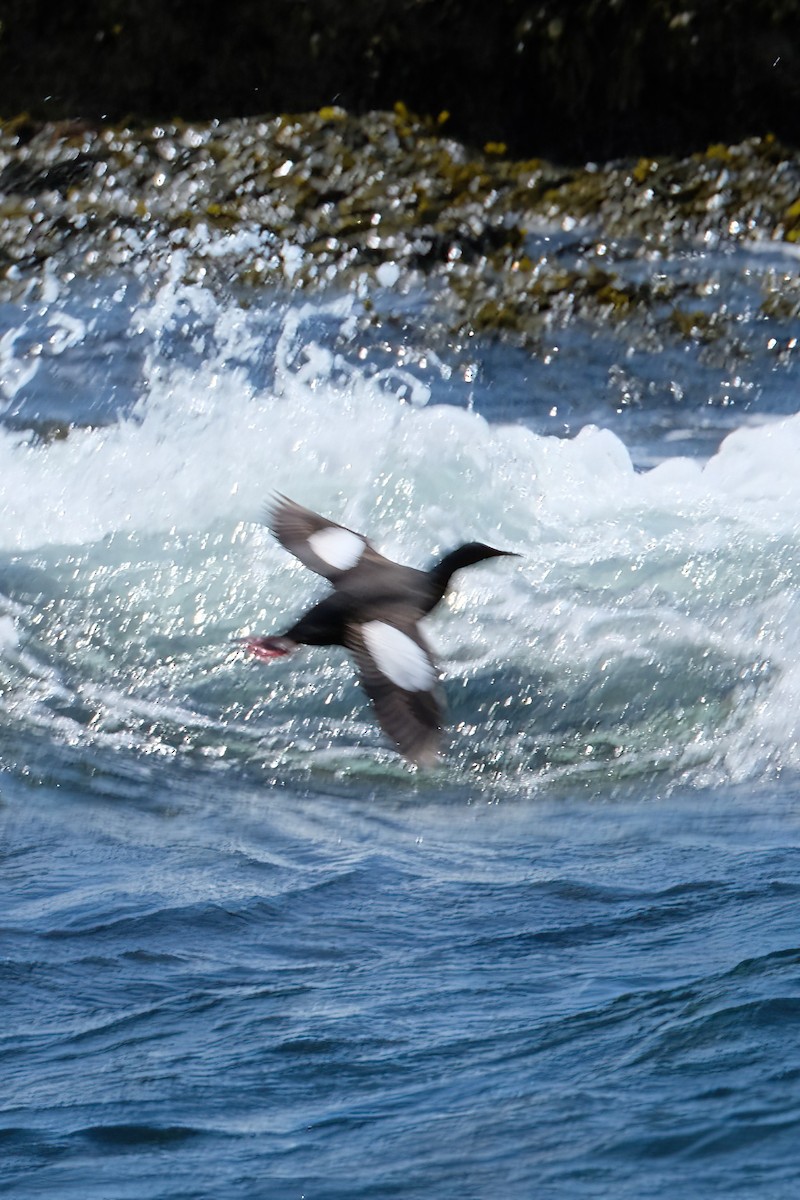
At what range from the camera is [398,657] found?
3992mm

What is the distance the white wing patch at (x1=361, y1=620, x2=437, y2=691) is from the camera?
3.79 metres

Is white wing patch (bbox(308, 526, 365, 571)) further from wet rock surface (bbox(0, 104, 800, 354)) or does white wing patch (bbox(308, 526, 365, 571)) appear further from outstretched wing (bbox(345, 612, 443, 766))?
wet rock surface (bbox(0, 104, 800, 354))

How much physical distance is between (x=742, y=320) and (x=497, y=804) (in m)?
3.70

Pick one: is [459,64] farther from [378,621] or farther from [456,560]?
[378,621]

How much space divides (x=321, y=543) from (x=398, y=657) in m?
0.98

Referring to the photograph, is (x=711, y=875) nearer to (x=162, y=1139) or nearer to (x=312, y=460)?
(x=162, y=1139)

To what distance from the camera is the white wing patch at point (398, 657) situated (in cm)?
379

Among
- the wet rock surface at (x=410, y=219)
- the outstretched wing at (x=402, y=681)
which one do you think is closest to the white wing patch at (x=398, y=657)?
the outstretched wing at (x=402, y=681)

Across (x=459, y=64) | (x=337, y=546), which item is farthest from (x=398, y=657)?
(x=459, y=64)

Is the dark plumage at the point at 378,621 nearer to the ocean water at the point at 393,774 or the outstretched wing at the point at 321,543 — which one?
the outstretched wing at the point at 321,543

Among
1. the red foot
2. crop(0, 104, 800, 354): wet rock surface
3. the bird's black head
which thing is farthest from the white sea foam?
the red foot

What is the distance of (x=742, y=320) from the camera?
807 centimetres

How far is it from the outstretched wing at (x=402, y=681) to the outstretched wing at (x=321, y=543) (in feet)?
1.31

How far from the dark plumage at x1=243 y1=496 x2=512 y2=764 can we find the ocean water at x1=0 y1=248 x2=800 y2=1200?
85cm
